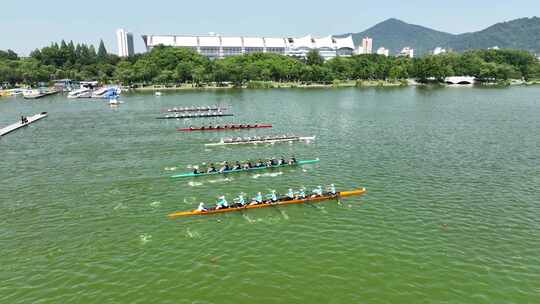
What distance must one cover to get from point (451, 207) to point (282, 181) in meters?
14.4

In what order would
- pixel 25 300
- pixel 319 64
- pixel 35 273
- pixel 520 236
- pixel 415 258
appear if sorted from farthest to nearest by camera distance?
pixel 319 64, pixel 520 236, pixel 415 258, pixel 35 273, pixel 25 300

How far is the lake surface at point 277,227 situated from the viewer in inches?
778

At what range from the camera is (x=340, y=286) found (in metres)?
19.8

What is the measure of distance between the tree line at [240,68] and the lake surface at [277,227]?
104695mm

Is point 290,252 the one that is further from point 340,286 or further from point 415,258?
point 415,258

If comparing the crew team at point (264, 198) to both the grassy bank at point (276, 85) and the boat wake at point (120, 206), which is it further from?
the grassy bank at point (276, 85)

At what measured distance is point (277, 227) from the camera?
26.2m

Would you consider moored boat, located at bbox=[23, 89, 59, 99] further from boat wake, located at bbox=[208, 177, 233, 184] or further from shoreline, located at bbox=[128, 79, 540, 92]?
boat wake, located at bbox=[208, 177, 233, 184]

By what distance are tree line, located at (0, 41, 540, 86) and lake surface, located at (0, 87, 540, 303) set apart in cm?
10470

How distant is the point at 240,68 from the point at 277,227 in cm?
13256

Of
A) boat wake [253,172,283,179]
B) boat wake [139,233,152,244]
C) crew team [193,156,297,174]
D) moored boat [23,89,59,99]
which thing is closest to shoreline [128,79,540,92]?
moored boat [23,89,59,99]

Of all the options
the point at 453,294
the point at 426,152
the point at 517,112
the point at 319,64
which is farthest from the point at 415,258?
the point at 319,64

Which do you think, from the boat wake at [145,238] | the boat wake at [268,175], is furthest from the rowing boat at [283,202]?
the boat wake at [268,175]

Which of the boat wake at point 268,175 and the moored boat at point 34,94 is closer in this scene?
the boat wake at point 268,175
